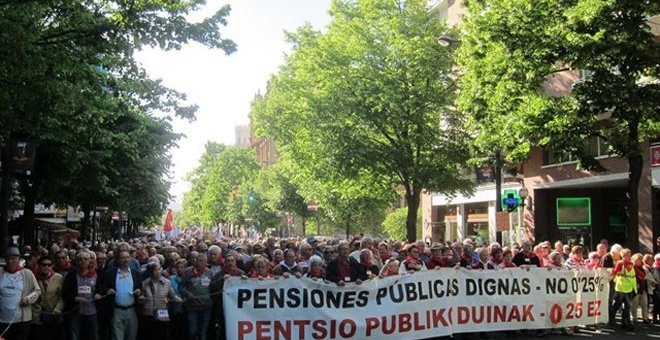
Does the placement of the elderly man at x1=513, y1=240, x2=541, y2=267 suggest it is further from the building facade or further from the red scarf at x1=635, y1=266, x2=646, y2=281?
the building facade

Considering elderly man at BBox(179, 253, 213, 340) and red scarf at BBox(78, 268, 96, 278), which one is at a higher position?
red scarf at BBox(78, 268, 96, 278)

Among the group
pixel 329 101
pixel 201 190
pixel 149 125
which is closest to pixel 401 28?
Result: pixel 329 101

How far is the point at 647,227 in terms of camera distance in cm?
2594

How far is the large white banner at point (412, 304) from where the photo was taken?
1042cm

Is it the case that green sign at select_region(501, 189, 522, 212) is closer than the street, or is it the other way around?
the street

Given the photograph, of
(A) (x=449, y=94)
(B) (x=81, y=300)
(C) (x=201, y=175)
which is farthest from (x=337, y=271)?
(C) (x=201, y=175)

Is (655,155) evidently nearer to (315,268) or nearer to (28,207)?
(315,268)

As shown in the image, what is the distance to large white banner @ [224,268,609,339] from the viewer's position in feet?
34.2

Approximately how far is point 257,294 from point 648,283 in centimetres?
963

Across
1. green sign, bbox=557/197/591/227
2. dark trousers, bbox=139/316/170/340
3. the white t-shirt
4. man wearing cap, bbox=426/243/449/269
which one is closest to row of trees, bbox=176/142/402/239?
green sign, bbox=557/197/591/227

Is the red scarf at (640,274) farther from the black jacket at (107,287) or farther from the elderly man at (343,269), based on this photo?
the black jacket at (107,287)

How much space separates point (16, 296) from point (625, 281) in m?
11.6

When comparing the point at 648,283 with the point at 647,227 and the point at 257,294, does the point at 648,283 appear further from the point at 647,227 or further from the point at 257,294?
the point at 647,227

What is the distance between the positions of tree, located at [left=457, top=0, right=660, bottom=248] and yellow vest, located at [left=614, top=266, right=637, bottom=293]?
253cm
